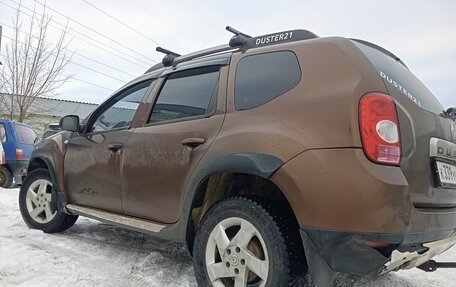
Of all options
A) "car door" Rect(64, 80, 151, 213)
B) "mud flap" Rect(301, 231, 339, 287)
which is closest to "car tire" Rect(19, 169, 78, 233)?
"car door" Rect(64, 80, 151, 213)

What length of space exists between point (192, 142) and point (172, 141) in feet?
0.81

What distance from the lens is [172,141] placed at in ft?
10.0

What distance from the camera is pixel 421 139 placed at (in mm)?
2273

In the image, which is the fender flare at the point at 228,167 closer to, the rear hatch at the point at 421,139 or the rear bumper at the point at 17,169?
the rear hatch at the point at 421,139

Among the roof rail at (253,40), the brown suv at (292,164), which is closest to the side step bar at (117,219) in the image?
the brown suv at (292,164)

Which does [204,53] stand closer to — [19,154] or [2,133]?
[19,154]

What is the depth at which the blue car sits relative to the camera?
9742mm

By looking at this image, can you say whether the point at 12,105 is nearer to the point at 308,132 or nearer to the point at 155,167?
the point at 155,167

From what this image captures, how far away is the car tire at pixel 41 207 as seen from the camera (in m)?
4.50

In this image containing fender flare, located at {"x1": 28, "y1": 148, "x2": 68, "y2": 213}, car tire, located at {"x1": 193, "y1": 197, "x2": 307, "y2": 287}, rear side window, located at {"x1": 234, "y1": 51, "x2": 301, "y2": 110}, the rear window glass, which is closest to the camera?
car tire, located at {"x1": 193, "y1": 197, "x2": 307, "y2": 287}

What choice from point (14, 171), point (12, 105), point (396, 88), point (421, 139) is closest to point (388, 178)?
point (421, 139)

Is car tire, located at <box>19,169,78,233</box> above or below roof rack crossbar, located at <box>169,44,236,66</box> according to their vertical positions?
below

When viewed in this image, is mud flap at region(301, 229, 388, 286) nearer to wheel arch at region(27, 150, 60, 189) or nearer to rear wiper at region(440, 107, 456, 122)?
rear wiper at region(440, 107, 456, 122)

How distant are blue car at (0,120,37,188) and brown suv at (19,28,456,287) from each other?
299 inches
